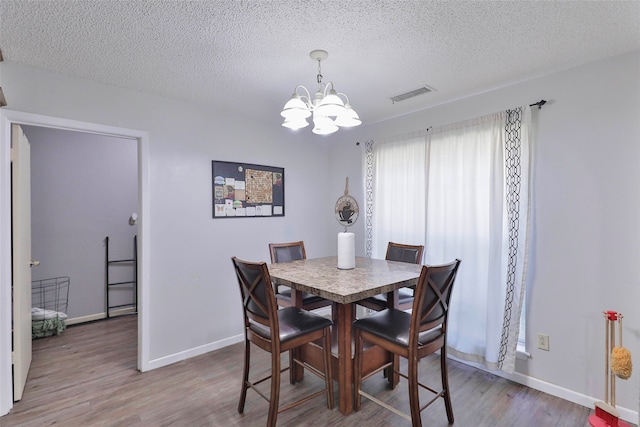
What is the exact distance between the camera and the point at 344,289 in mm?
1672

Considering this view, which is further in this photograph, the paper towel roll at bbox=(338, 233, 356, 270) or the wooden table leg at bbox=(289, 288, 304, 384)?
the wooden table leg at bbox=(289, 288, 304, 384)

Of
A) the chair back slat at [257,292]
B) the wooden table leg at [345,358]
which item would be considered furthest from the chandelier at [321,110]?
the wooden table leg at [345,358]

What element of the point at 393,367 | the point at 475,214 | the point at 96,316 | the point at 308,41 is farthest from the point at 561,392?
the point at 96,316

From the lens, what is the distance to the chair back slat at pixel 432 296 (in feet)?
5.54

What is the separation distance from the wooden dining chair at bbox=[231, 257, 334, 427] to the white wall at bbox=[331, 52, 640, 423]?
1682 millimetres

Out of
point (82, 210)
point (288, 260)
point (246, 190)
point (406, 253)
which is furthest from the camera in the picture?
point (82, 210)

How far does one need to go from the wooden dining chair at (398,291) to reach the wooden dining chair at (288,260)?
1.20ft

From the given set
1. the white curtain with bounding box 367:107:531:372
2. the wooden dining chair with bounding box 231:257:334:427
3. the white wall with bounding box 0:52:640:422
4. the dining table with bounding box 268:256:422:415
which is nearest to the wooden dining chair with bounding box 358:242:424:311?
the dining table with bounding box 268:256:422:415

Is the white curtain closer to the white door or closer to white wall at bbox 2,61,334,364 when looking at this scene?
white wall at bbox 2,61,334,364

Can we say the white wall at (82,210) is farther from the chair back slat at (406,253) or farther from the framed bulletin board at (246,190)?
the chair back slat at (406,253)

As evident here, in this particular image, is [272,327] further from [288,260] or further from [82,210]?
[82,210]

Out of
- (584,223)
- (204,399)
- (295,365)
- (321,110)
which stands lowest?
(204,399)

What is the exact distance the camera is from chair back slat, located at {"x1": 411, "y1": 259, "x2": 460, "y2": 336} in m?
1.69

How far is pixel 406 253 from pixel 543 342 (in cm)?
118
